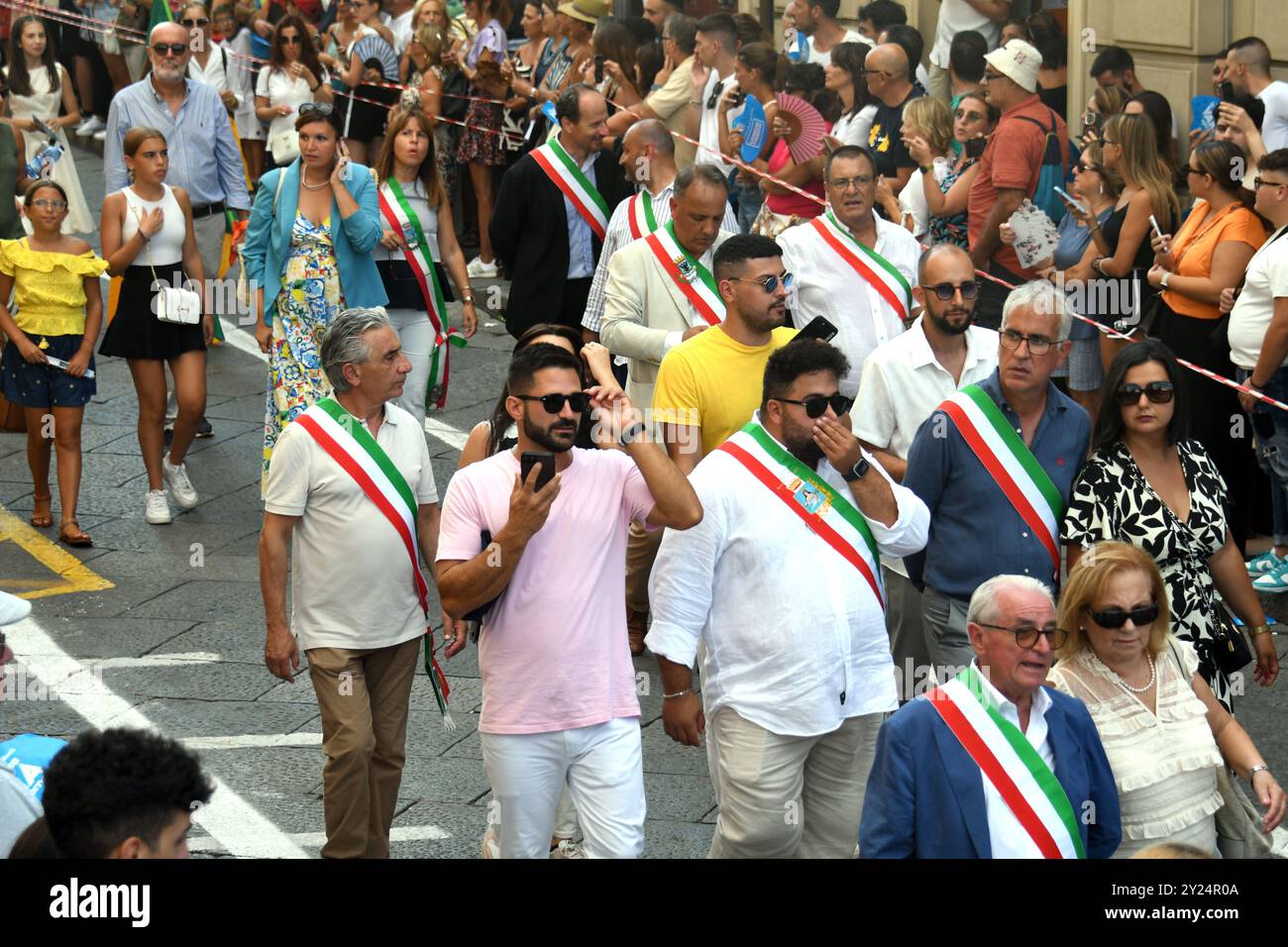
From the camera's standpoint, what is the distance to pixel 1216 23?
12281mm

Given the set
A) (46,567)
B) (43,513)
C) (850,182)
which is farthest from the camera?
(43,513)

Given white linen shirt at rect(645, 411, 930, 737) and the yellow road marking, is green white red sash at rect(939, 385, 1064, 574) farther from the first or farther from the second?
the yellow road marking

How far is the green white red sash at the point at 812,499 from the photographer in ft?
19.6

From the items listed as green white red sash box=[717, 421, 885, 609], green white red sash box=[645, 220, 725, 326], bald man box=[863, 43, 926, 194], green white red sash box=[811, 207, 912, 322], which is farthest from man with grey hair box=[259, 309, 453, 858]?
bald man box=[863, 43, 926, 194]

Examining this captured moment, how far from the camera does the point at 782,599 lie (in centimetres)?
596

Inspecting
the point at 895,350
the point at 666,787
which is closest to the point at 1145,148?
the point at 895,350

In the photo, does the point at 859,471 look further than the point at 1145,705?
Yes

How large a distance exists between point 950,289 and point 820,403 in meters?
1.39

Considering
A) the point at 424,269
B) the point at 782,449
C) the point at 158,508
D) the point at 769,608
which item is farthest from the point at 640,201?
the point at 769,608

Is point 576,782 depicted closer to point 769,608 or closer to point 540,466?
point 769,608

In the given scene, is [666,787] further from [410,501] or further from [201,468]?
[201,468]

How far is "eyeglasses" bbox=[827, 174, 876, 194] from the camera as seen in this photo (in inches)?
336

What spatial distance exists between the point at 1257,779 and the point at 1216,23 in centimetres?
769

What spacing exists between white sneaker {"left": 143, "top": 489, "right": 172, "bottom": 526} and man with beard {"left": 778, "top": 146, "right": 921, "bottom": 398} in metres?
3.79
